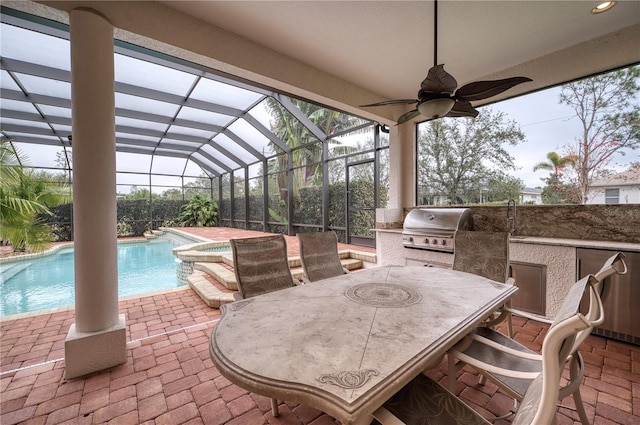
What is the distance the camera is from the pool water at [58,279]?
155 inches

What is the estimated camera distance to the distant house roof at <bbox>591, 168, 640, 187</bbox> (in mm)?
2698

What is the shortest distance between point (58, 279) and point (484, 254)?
7321 mm

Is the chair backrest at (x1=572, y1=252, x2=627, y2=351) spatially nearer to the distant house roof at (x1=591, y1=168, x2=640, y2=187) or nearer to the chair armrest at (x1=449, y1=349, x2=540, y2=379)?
the chair armrest at (x1=449, y1=349, x2=540, y2=379)

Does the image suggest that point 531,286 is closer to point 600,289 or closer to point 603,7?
point 600,289

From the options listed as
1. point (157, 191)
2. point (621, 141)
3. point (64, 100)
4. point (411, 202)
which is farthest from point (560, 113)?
point (157, 191)

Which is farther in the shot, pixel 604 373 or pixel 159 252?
pixel 159 252

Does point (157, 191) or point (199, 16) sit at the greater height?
point (199, 16)

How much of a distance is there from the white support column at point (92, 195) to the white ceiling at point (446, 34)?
0.82 m

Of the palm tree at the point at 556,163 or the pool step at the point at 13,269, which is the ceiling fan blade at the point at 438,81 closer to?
the palm tree at the point at 556,163

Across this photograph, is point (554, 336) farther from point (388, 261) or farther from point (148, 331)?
point (388, 261)

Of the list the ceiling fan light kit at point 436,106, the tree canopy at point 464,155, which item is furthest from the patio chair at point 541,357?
the tree canopy at point 464,155

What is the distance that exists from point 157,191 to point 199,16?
1052 cm

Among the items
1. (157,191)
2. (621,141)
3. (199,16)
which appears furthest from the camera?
(157,191)

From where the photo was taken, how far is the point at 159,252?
780cm
